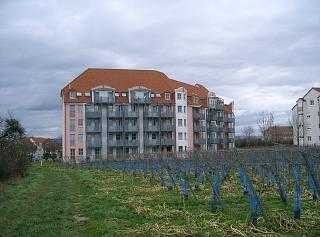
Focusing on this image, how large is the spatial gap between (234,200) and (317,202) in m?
3.23

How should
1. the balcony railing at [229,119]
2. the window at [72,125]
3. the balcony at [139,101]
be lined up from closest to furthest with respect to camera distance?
1. the window at [72,125]
2. the balcony at [139,101]
3. the balcony railing at [229,119]

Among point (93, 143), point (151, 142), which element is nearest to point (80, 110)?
point (93, 143)

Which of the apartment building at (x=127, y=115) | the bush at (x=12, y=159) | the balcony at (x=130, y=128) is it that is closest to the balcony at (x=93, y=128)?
the apartment building at (x=127, y=115)

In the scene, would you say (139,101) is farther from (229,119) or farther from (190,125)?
(229,119)

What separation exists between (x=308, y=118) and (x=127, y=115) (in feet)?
114

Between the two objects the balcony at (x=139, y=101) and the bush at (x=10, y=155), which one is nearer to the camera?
the bush at (x=10, y=155)

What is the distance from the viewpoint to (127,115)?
89.2 meters

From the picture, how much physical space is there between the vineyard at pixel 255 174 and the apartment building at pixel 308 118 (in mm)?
67242

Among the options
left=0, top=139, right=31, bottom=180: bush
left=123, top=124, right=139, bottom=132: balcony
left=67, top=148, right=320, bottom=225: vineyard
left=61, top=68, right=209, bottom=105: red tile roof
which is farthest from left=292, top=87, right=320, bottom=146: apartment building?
left=67, top=148, right=320, bottom=225: vineyard

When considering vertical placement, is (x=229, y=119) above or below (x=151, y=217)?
above

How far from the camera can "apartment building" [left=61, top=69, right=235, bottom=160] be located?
87438 mm

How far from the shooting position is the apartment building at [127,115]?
87438 millimetres

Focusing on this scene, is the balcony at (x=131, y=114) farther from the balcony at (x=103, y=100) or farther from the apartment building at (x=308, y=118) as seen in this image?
the apartment building at (x=308, y=118)

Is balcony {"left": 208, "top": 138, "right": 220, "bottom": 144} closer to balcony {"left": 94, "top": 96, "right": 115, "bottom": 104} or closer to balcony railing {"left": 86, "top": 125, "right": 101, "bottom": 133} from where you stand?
balcony {"left": 94, "top": 96, "right": 115, "bottom": 104}
